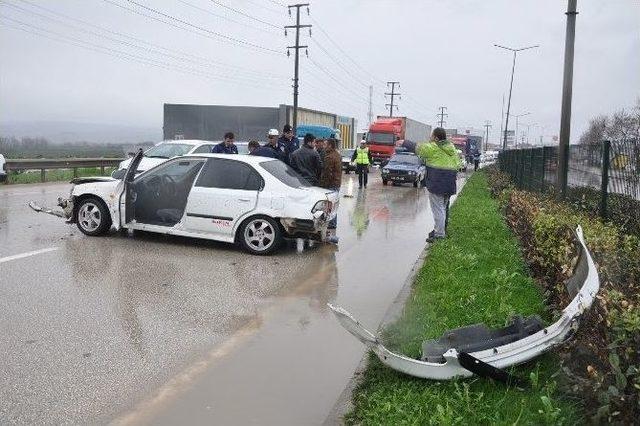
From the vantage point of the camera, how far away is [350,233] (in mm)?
11250

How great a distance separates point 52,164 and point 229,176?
14.9 metres

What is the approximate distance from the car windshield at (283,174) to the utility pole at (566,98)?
4.62 m

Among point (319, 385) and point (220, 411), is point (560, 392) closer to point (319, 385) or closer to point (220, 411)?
point (319, 385)

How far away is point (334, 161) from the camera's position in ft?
35.3

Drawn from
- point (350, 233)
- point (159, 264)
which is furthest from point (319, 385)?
point (350, 233)

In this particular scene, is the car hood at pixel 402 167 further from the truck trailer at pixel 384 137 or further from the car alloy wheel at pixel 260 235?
the car alloy wheel at pixel 260 235

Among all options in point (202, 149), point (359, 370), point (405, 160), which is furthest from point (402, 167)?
point (359, 370)

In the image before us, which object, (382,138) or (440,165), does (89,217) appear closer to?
(440,165)

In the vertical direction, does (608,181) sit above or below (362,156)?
below

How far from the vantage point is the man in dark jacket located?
10.5 m

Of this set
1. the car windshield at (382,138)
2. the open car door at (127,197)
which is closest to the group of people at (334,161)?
the open car door at (127,197)

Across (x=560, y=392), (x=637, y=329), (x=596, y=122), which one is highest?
(x=596, y=122)

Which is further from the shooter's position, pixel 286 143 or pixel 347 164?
pixel 347 164

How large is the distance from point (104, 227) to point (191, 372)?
5670 millimetres
